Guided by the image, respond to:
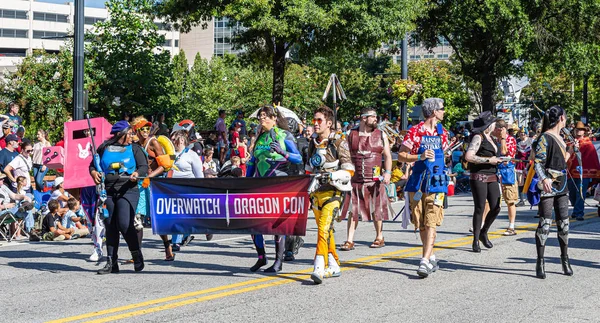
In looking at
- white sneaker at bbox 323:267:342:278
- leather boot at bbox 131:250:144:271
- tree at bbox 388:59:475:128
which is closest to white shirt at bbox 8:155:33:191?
leather boot at bbox 131:250:144:271

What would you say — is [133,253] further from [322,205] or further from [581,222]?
[581,222]

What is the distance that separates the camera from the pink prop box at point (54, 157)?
1647 cm

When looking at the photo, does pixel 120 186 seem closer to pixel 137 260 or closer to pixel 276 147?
pixel 137 260

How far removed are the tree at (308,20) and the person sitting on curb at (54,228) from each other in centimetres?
1162

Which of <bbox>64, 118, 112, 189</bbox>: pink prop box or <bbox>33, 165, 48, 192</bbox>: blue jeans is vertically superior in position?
<bbox>64, 118, 112, 189</bbox>: pink prop box

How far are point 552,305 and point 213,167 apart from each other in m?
11.2

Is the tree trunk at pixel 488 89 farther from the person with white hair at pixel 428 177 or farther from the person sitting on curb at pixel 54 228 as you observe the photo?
the person with white hair at pixel 428 177

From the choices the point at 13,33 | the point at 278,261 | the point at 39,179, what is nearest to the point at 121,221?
the point at 278,261

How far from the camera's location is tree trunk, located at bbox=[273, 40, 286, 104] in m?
27.4

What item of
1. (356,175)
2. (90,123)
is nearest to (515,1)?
(356,175)

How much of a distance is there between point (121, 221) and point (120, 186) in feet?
1.41

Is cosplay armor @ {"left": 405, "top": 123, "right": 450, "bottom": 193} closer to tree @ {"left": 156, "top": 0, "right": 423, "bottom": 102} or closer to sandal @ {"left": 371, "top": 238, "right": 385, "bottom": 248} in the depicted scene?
sandal @ {"left": 371, "top": 238, "right": 385, "bottom": 248}

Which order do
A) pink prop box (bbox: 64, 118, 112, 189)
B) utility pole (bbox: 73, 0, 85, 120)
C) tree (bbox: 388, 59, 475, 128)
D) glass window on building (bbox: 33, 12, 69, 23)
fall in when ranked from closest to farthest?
pink prop box (bbox: 64, 118, 112, 189) < utility pole (bbox: 73, 0, 85, 120) < tree (bbox: 388, 59, 475, 128) < glass window on building (bbox: 33, 12, 69, 23)

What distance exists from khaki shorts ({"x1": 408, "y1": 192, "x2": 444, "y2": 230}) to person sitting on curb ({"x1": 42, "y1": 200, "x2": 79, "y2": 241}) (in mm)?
7433
